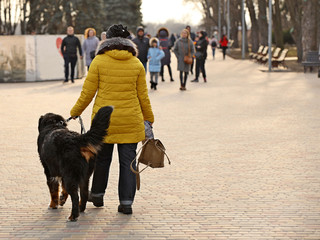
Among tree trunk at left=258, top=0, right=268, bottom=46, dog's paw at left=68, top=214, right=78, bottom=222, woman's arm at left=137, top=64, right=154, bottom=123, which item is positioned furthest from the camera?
tree trunk at left=258, top=0, right=268, bottom=46

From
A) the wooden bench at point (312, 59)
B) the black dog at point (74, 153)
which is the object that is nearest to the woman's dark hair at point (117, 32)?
the black dog at point (74, 153)

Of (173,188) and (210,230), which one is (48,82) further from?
(210,230)

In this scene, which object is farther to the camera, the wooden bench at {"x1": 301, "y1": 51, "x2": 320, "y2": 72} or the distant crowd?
the wooden bench at {"x1": 301, "y1": 51, "x2": 320, "y2": 72}

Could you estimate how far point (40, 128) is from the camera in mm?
6543

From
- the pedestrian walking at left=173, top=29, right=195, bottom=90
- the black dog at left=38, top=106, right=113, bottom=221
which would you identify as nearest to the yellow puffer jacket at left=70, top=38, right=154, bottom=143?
the black dog at left=38, top=106, right=113, bottom=221

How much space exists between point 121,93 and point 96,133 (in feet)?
1.88

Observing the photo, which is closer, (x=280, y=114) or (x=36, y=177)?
(x=36, y=177)

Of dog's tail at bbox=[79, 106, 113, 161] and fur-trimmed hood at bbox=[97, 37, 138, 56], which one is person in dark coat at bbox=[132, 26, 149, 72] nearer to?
fur-trimmed hood at bbox=[97, 37, 138, 56]

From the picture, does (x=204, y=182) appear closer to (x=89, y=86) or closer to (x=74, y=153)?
(x=89, y=86)

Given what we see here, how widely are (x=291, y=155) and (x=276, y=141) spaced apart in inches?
47.7

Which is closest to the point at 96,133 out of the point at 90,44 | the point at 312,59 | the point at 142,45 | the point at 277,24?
the point at 142,45

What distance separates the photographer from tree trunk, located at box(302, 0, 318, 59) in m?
28.6

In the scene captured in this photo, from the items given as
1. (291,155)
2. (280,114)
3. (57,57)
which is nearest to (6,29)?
(57,57)

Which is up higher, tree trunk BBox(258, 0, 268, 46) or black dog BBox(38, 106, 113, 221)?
tree trunk BBox(258, 0, 268, 46)
